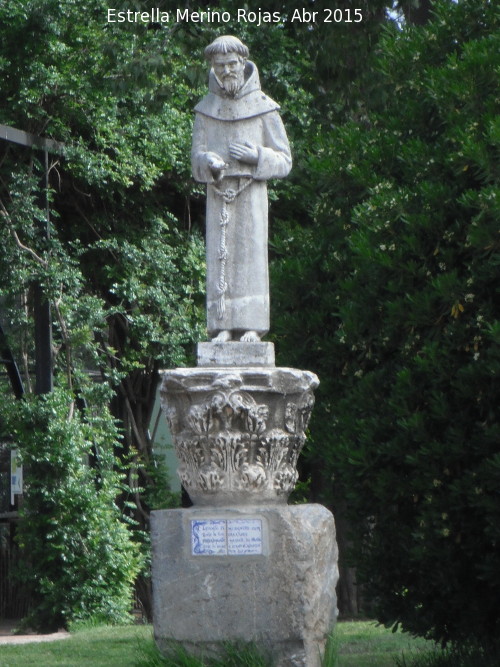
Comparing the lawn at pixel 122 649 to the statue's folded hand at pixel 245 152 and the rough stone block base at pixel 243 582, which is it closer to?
the rough stone block base at pixel 243 582

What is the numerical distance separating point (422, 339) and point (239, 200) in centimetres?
165

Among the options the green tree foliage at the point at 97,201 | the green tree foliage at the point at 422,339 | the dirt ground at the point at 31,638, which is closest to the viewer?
the green tree foliage at the point at 422,339

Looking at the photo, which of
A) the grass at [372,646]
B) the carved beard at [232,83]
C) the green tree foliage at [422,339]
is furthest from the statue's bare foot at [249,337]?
the grass at [372,646]

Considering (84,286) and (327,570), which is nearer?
(327,570)

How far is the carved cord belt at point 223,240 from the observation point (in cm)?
840

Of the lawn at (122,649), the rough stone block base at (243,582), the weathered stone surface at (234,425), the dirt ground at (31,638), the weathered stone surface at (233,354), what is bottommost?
→ the dirt ground at (31,638)

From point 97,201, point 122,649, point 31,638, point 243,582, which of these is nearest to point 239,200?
point 243,582

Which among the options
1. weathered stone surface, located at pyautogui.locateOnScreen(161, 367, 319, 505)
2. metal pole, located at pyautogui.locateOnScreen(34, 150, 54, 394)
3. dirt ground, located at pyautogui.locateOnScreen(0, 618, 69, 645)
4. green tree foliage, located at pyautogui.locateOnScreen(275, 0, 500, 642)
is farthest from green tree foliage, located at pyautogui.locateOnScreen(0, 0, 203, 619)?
weathered stone surface, located at pyautogui.locateOnScreen(161, 367, 319, 505)

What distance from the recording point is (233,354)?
8.30m

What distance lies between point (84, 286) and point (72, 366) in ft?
3.90

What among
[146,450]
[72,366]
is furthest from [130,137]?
[146,450]

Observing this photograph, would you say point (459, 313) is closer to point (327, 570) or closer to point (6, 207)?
point (327, 570)

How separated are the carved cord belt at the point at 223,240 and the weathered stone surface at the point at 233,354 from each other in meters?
0.20

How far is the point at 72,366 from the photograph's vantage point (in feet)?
49.0
